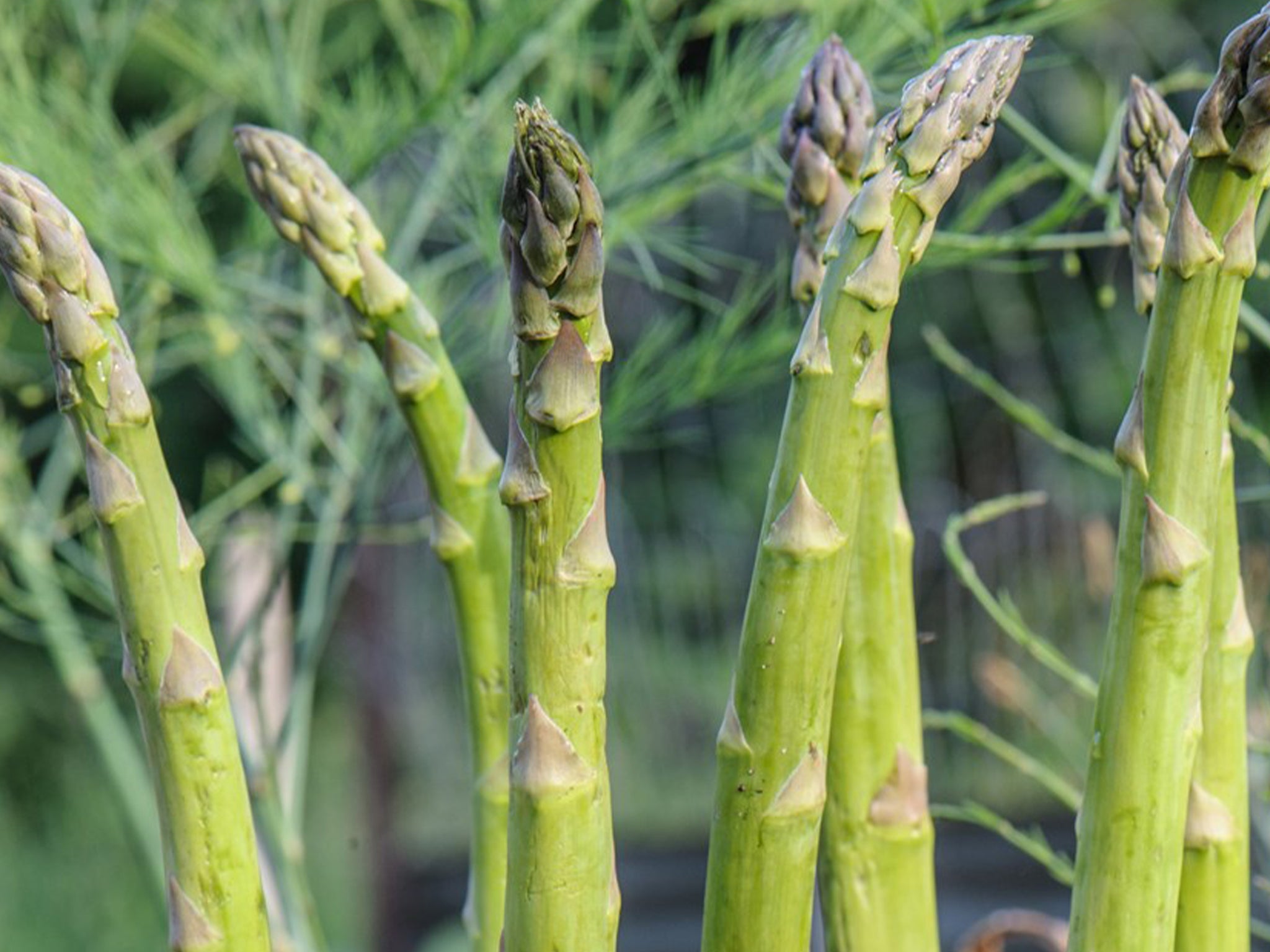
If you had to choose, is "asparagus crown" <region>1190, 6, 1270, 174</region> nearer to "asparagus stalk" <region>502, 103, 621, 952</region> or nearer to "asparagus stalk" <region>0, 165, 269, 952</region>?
"asparagus stalk" <region>502, 103, 621, 952</region>

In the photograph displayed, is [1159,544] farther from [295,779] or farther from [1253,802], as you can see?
[295,779]

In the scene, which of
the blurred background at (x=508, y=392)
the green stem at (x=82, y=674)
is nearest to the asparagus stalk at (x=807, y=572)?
the blurred background at (x=508, y=392)

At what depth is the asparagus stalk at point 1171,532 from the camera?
0.38 metres

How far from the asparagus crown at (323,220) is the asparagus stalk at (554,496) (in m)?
0.12

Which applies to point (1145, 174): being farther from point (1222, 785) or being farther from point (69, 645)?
point (69, 645)

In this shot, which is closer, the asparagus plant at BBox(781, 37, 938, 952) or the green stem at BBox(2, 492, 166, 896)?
the asparagus plant at BBox(781, 37, 938, 952)

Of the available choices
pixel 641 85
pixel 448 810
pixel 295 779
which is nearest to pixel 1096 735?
pixel 295 779

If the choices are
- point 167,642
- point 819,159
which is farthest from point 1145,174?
point 167,642

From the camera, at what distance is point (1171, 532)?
0.39m

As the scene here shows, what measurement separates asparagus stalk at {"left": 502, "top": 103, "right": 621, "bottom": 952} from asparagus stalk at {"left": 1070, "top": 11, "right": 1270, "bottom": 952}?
144mm

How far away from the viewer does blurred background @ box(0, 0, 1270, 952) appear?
2.73 ft

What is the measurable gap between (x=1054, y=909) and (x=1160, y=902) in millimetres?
1775

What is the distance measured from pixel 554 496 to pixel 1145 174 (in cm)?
25

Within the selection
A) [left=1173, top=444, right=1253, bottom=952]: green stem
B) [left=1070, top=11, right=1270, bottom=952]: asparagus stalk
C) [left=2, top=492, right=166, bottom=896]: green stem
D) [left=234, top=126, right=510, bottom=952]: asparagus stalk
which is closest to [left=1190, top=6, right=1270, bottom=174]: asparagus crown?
[left=1070, top=11, right=1270, bottom=952]: asparagus stalk
